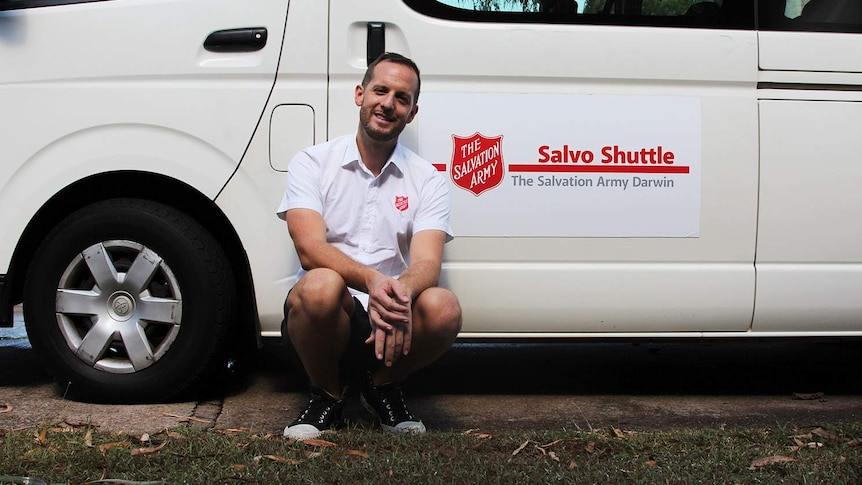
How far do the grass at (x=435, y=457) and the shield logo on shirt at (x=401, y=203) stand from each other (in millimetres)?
732

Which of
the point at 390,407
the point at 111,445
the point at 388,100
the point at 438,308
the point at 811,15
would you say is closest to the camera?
the point at 111,445

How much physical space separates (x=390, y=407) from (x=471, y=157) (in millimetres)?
919

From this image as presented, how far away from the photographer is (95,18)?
12.7ft

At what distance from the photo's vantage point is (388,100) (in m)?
3.50

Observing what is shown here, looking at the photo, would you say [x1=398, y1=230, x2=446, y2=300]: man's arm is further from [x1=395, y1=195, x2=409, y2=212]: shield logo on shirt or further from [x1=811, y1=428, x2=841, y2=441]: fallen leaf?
[x1=811, y1=428, x2=841, y2=441]: fallen leaf

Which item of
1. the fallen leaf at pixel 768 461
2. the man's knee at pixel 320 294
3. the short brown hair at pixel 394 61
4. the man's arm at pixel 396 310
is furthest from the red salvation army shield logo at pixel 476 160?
the fallen leaf at pixel 768 461

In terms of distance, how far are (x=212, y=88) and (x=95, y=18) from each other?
0.47m

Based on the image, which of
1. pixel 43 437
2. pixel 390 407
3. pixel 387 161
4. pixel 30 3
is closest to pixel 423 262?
pixel 387 161

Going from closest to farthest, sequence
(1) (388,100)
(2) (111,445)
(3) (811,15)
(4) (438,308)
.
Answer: (2) (111,445) → (4) (438,308) → (1) (388,100) → (3) (811,15)

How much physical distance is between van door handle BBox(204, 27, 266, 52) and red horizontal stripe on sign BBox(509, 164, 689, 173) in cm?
98

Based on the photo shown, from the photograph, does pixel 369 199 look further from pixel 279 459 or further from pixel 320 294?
pixel 279 459

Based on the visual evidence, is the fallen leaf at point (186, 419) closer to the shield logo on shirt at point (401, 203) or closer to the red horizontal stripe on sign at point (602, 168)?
the shield logo on shirt at point (401, 203)

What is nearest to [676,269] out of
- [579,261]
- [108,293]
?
[579,261]

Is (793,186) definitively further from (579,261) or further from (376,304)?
(376,304)
